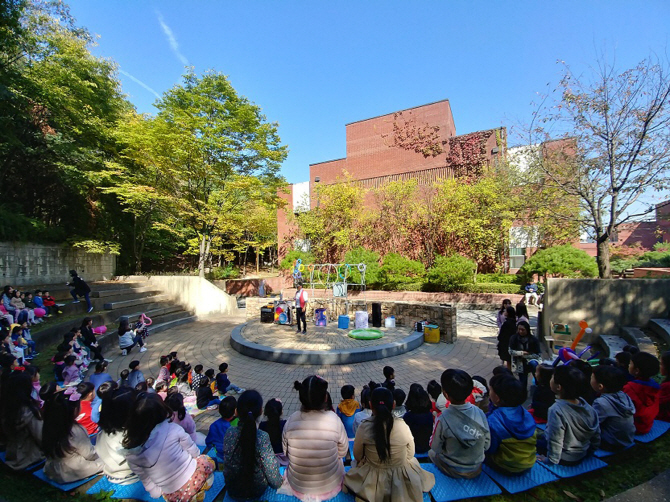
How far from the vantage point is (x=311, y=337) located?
962cm

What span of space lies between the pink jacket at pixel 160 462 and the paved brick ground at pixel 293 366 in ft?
8.02

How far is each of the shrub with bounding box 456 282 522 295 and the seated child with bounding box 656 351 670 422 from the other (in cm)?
1419

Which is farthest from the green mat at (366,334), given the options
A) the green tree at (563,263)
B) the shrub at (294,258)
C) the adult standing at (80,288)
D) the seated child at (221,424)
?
the shrub at (294,258)

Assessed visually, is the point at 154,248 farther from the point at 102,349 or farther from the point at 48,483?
the point at 48,483

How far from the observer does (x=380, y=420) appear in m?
A: 2.32

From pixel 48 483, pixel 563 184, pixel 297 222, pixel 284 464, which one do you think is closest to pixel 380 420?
pixel 284 464

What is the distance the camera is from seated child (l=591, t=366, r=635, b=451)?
3078 millimetres

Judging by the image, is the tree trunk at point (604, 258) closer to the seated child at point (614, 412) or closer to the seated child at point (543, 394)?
the seated child at point (543, 394)

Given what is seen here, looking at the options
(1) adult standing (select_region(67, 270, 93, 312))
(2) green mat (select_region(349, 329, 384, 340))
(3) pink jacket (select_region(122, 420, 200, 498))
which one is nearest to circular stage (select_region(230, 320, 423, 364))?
(2) green mat (select_region(349, 329, 384, 340))

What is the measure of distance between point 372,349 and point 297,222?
2002cm

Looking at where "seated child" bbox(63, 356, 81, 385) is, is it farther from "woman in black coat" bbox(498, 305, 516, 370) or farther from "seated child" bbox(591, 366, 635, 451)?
"woman in black coat" bbox(498, 305, 516, 370)

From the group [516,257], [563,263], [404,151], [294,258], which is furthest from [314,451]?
[404,151]

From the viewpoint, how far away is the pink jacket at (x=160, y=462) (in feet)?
8.29

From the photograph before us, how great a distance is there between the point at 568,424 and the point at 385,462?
1.95 metres
